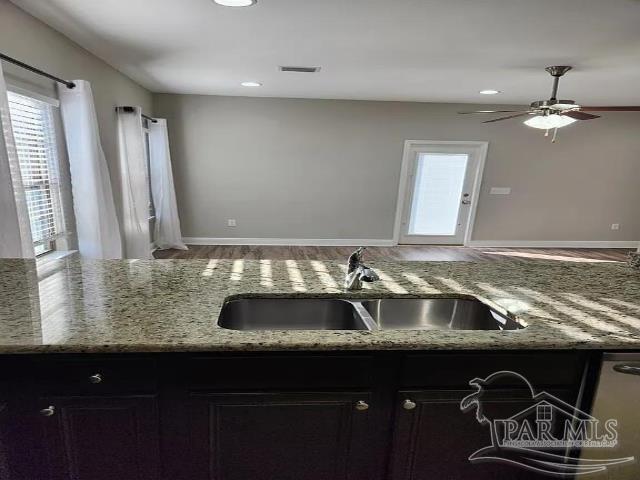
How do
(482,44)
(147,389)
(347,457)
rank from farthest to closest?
1. (482,44)
2. (347,457)
3. (147,389)

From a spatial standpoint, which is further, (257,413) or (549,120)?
(549,120)

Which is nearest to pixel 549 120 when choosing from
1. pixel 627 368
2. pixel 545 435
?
pixel 627 368

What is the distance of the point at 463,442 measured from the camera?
45.9 inches

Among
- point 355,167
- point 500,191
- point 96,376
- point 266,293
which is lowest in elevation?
point 96,376

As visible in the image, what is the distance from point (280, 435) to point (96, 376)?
23.3 inches

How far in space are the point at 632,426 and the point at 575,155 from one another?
569 cm

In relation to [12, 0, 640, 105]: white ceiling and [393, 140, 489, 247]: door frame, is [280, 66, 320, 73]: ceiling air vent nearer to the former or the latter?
[12, 0, 640, 105]: white ceiling

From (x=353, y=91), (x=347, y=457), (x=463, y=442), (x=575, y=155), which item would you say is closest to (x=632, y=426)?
(x=463, y=442)

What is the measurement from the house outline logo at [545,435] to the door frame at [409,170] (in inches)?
182

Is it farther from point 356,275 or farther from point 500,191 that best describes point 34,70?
point 500,191

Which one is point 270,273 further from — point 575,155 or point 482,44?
point 575,155

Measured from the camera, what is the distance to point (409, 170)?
549cm

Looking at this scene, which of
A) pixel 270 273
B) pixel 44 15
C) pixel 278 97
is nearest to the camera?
pixel 270 273

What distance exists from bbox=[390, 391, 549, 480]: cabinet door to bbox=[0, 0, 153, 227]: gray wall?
2.98 m
